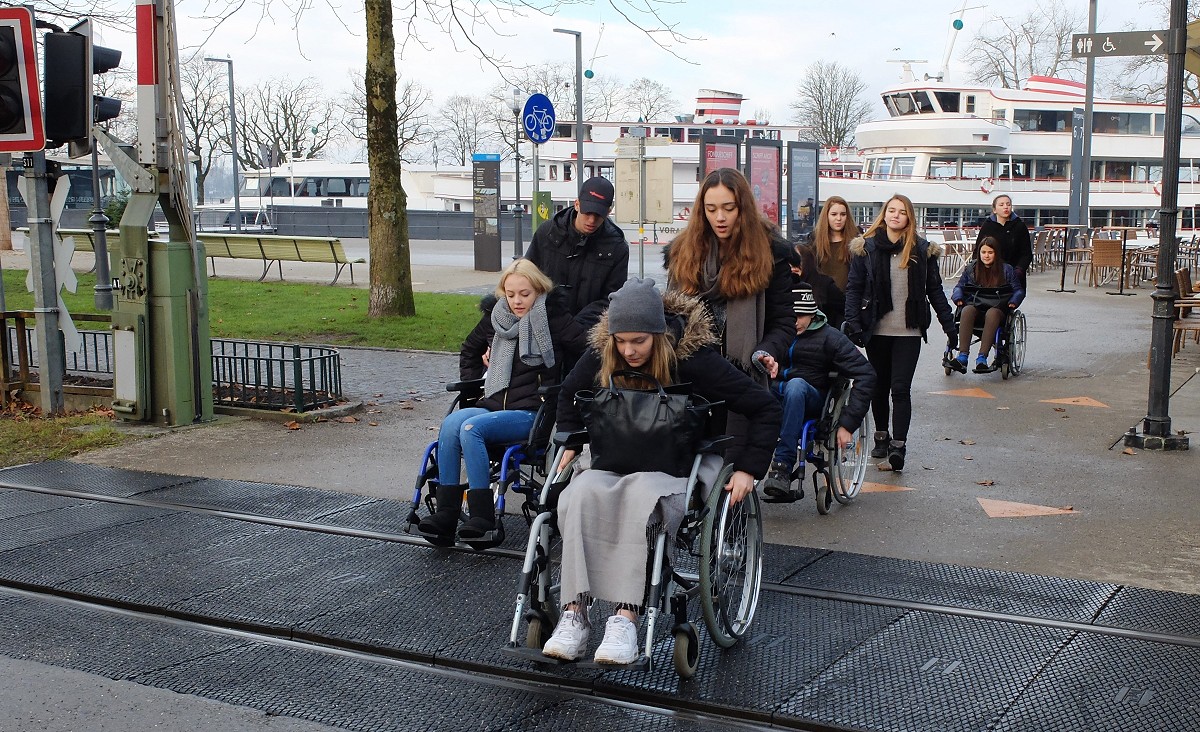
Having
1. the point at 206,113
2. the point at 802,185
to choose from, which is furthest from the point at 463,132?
the point at 802,185

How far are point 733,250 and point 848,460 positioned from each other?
7.80ft

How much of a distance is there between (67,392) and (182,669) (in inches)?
259

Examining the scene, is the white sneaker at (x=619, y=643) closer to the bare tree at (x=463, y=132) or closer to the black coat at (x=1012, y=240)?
the black coat at (x=1012, y=240)

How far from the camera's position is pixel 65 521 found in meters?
7.03

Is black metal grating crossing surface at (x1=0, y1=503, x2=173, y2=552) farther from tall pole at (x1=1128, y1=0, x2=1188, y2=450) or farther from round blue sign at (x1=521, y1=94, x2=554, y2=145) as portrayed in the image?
round blue sign at (x1=521, y1=94, x2=554, y2=145)

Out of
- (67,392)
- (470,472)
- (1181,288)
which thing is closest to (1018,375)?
(1181,288)

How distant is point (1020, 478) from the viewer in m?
8.16

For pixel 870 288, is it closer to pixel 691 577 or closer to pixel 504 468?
pixel 504 468

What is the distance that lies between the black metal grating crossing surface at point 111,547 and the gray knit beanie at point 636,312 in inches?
119

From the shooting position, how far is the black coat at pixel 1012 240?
1334 centimetres

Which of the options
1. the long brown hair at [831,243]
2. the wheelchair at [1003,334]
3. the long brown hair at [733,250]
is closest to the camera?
the long brown hair at [733,250]

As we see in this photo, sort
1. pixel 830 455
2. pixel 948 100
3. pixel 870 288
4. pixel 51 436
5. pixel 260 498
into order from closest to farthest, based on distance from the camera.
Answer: pixel 830 455, pixel 260 498, pixel 870 288, pixel 51 436, pixel 948 100

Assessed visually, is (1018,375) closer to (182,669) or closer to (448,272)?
(182,669)

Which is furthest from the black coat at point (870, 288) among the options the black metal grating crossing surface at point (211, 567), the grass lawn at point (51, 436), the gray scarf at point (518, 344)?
the grass lawn at point (51, 436)
